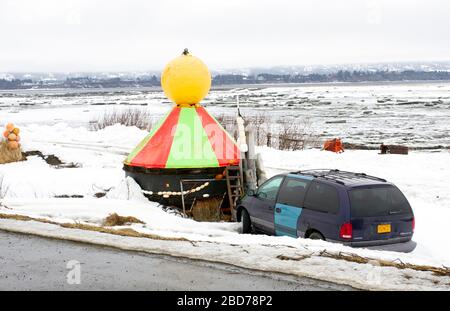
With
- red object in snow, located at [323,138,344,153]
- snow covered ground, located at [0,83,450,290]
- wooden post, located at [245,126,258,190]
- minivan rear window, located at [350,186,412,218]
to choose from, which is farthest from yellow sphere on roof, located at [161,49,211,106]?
red object in snow, located at [323,138,344,153]

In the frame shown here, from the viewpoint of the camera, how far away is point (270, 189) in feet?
37.9

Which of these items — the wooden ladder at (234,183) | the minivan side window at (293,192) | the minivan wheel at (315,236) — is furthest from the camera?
the wooden ladder at (234,183)

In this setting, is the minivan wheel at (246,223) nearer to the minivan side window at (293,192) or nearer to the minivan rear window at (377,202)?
the minivan side window at (293,192)

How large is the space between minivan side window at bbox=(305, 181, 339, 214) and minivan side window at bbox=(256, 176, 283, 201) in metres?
1.06

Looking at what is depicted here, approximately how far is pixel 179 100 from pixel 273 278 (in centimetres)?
860

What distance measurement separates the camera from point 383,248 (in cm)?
960

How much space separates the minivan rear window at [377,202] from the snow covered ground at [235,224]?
2.58ft

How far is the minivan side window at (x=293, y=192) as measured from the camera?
10.5 metres

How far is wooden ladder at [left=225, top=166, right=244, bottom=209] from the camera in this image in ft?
46.7

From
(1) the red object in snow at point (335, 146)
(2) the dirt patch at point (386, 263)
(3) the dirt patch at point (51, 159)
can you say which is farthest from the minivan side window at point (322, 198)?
(1) the red object in snow at point (335, 146)

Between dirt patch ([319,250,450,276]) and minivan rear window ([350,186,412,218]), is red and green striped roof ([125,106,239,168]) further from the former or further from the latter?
dirt patch ([319,250,450,276])
